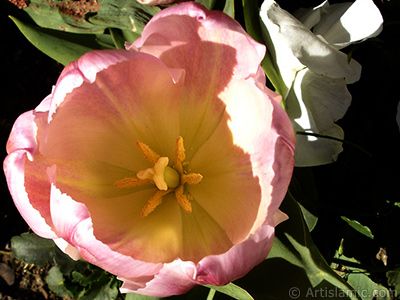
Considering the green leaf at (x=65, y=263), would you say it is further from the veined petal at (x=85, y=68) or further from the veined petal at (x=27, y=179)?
the veined petal at (x=85, y=68)

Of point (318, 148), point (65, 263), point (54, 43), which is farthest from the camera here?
point (65, 263)

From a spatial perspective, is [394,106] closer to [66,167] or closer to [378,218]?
[378,218]

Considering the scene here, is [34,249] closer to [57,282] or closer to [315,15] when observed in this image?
[57,282]

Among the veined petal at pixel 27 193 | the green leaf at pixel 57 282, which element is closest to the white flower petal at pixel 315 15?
the veined petal at pixel 27 193

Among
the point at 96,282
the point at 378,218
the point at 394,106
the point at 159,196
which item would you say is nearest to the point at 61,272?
the point at 96,282

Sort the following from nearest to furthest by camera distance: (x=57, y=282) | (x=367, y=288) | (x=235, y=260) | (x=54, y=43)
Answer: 1. (x=235, y=260)
2. (x=54, y=43)
3. (x=367, y=288)
4. (x=57, y=282)

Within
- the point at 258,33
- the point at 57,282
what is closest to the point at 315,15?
the point at 258,33

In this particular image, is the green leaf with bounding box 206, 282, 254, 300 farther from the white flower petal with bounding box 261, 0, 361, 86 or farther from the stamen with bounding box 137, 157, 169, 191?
the white flower petal with bounding box 261, 0, 361, 86
